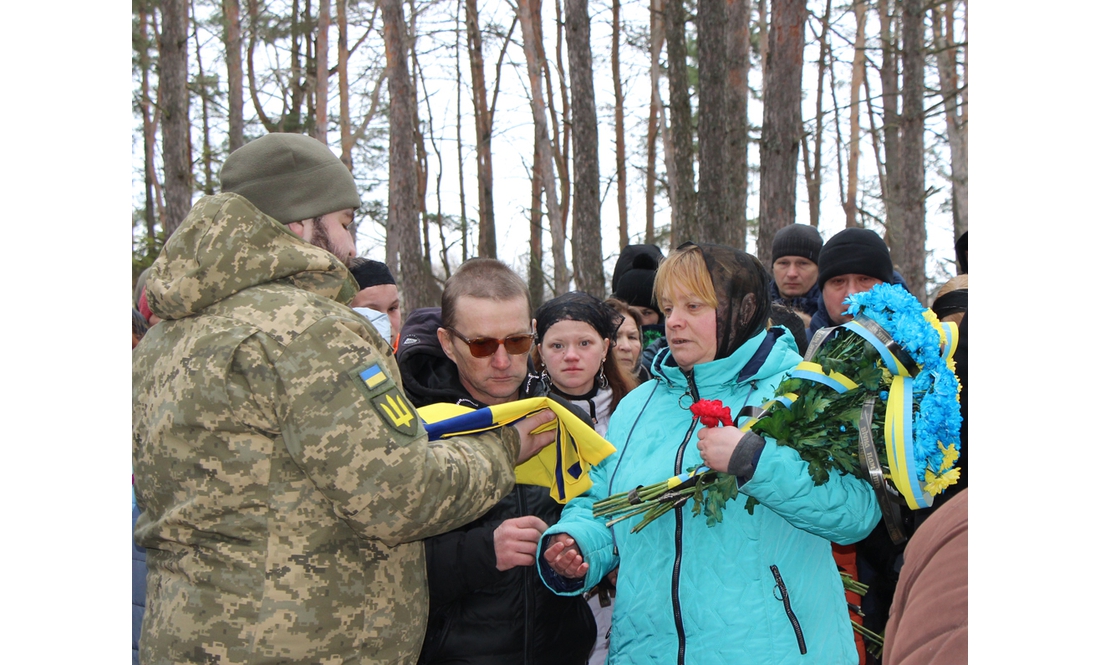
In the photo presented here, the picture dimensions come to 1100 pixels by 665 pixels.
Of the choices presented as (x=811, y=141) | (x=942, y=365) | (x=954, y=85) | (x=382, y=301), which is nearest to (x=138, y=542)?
(x=942, y=365)

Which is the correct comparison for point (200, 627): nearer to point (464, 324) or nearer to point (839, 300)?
point (464, 324)

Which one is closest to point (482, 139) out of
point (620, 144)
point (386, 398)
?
point (620, 144)

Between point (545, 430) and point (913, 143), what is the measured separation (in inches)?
531

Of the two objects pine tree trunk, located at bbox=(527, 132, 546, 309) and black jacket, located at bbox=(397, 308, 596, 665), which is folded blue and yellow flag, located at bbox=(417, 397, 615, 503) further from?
pine tree trunk, located at bbox=(527, 132, 546, 309)

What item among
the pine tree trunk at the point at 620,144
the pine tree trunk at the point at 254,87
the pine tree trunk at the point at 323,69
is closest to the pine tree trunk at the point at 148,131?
the pine tree trunk at the point at 254,87

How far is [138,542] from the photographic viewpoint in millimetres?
2055

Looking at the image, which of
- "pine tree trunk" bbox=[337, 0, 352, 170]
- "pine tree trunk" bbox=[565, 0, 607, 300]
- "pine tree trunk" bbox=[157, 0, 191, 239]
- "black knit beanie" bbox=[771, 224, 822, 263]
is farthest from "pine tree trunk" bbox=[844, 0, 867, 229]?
"black knit beanie" bbox=[771, 224, 822, 263]

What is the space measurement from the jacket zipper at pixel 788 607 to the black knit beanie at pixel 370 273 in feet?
11.3

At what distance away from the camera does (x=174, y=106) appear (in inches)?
425

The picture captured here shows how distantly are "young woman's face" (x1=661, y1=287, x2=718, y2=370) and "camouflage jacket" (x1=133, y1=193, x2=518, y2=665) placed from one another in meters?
0.95

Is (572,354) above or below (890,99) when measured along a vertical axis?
below

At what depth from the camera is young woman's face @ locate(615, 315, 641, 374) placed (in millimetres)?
5004

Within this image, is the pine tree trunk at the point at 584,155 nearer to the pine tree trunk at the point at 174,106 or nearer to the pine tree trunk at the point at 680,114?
the pine tree trunk at the point at 680,114

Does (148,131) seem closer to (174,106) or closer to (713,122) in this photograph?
(174,106)
